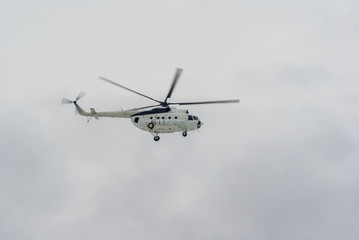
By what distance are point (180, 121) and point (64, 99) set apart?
24.1m

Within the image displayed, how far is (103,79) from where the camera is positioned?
246ft

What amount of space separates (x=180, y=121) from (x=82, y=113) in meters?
21.0

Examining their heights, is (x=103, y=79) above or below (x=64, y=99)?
below

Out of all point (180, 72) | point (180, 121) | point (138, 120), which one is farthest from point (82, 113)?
point (180, 72)

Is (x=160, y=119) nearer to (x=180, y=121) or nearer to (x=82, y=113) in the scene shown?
(x=180, y=121)

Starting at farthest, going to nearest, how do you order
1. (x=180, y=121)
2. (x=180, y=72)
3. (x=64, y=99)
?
1. (x=64, y=99)
2. (x=180, y=121)
3. (x=180, y=72)

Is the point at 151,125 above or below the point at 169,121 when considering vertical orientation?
above

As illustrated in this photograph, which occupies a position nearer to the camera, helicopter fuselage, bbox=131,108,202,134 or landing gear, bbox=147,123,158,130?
helicopter fuselage, bbox=131,108,202,134

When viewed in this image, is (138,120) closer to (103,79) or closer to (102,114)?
(102,114)

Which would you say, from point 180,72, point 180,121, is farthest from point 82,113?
point 180,72

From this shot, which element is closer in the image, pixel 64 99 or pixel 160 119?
pixel 160 119

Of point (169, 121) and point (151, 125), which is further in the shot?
point (151, 125)

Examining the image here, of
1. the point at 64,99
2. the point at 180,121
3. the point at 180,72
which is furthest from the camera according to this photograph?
the point at 64,99

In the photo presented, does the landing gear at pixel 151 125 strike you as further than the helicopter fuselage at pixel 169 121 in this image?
Yes
